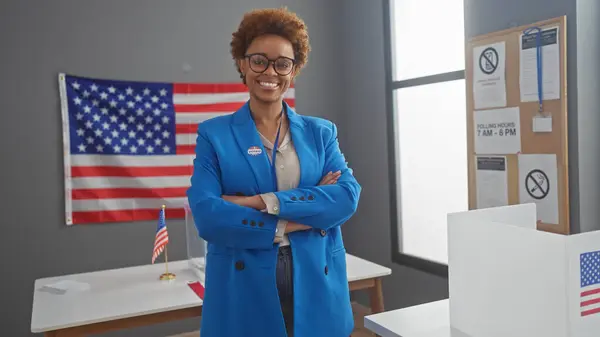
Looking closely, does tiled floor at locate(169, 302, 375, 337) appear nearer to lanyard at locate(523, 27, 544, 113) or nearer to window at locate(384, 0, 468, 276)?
window at locate(384, 0, 468, 276)

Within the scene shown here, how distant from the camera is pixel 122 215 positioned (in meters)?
3.58

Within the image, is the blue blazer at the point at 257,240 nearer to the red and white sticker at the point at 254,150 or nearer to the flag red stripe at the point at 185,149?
the red and white sticker at the point at 254,150

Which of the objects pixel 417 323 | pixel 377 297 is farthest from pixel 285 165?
pixel 377 297

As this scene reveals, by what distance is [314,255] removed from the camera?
1.68m

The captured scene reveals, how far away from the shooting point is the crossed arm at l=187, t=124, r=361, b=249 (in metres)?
1.62

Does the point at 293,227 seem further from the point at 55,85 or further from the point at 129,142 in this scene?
the point at 55,85

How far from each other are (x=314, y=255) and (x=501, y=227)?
613 mm

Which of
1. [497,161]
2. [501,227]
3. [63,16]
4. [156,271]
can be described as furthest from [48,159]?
→ [501,227]

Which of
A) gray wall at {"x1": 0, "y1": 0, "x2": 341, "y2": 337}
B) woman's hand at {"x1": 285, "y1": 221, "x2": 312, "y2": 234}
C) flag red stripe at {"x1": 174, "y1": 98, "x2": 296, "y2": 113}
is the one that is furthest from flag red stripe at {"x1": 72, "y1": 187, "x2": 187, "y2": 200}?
woman's hand at {"x1": 285, "y1": 221, "x2": 312, "y2": 234}

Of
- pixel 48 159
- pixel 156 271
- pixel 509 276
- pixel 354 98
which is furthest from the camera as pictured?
pixel 354 98

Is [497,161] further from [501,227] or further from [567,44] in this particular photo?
[501,227]

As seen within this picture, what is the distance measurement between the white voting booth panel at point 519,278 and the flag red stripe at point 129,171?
2.61 m

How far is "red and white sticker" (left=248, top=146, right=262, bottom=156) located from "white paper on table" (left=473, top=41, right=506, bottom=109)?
1.55 meters

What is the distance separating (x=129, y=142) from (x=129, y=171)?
19 cm
